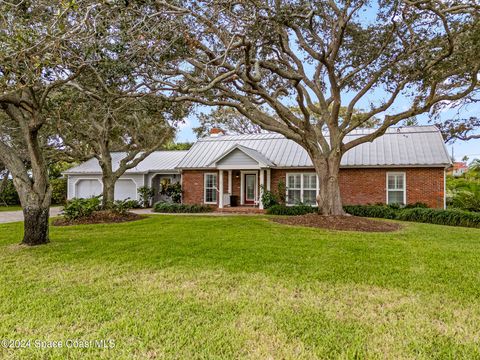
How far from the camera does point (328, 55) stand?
37.6ft

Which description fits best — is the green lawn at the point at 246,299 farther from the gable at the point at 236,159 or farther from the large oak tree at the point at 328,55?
the gable at the point at 236,159

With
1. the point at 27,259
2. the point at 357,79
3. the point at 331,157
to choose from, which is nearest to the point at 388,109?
the point at 357,79

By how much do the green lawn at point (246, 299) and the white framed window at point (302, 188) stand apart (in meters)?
9.45

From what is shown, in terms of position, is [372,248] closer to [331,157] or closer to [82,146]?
[331,157]

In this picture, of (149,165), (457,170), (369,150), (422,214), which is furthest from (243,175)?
(457,170)

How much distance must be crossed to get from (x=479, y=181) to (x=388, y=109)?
6.44 meters

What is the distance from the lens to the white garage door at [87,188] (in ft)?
75.3

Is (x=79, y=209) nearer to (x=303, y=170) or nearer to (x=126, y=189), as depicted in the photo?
(x=126, y=189)

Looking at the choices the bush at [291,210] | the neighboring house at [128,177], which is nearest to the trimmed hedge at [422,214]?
the bush at [291,210]

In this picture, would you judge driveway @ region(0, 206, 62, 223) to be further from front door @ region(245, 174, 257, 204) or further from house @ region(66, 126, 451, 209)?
front door @ region(245, 174, 257, 204)

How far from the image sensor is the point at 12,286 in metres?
4.75

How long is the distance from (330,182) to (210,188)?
8757mm

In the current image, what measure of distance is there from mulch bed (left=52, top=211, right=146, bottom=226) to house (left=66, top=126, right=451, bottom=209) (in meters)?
5.73

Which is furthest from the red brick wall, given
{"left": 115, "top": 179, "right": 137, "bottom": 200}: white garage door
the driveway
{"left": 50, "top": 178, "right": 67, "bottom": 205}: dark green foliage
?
{"left": 50, "top": 178, "right": 67, "bottom": 205}: dark green foliage
